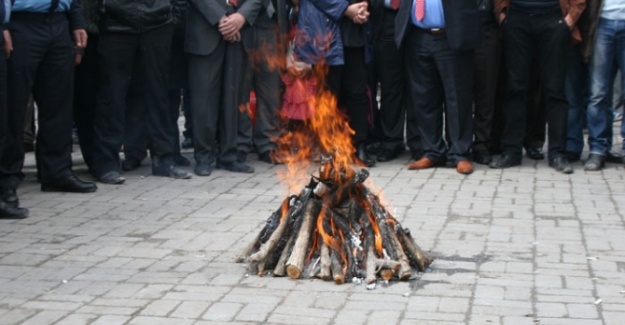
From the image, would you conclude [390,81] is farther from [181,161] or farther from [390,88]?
[181,161]

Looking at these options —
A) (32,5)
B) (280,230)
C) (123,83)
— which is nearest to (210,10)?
(123,83)

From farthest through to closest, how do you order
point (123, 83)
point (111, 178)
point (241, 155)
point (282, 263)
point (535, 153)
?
1. point (535, 153)
2. point (241, 155)
3. point (123, 83)
4. point (111, 178)
5. point (282, 263)

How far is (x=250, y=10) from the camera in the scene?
10000 millimetres

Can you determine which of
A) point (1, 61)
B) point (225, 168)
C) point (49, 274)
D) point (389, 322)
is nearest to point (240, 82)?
point (225, 168)

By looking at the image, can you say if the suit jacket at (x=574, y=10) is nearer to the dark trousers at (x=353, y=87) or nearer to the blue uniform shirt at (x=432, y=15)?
the blue uniform shirt at (x=432, y=15)

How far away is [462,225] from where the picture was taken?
25.1ft

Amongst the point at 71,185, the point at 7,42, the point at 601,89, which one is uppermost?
the point at 7,42

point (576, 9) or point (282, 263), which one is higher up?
point (576, 9)

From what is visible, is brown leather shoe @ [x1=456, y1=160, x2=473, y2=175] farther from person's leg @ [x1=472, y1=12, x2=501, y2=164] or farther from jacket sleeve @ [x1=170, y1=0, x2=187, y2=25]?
jacket sleeve @ [x1=170, y1=0, x2=187, y2=25]

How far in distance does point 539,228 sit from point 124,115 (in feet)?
13.8

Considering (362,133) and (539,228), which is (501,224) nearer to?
(539,228)

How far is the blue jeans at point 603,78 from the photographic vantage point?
10.1 metres

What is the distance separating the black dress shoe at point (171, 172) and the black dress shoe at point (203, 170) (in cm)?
11

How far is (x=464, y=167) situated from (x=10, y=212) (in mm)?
4205
